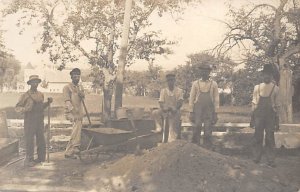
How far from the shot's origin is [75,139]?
5.87m

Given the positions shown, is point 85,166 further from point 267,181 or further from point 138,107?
point 267,181

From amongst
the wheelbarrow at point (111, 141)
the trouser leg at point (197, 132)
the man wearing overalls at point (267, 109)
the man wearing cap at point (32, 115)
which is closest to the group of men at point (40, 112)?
the man wearing cap at point (32, 115)

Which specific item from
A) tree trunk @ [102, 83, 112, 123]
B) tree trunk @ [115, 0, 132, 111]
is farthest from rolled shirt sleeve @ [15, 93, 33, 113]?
tree trunk @ [115, 0, 132, 111]

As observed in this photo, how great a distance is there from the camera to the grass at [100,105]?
618 cm

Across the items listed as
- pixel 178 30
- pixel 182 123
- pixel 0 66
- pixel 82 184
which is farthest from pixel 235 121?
pixel 0 66

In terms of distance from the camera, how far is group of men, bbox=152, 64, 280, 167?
18.1 ft

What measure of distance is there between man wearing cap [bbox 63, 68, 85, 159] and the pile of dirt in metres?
0.75

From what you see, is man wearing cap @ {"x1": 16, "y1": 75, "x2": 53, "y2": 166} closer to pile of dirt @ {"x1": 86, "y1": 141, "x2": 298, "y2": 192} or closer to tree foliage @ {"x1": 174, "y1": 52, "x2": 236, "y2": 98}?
pile of dirt @ {"x1": 86, "y1": 141, "x2": 298, "y2": 192}

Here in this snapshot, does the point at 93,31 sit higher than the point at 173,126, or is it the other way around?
the point at 93,31

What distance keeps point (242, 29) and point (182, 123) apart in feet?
5.53

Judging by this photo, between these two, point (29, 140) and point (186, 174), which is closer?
point (186, 174)

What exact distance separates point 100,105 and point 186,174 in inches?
77.7

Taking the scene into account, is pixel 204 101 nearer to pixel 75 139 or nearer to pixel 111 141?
pixel 111 141

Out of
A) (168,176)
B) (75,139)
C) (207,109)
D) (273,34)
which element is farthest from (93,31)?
(273,34)
